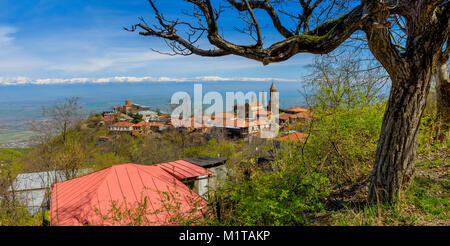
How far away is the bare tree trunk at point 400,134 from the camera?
257 centimetres

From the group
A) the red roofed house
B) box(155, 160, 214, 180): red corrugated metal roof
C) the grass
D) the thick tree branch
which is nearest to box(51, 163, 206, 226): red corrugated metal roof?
box(155, 160, 214, 180): red corrugated metal roof

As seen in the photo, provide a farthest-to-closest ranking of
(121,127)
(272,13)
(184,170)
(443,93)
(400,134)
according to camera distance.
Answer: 1. (121,127)
2. (184,170)
3. (443,93)
4. (272,13)
5. (400,134)

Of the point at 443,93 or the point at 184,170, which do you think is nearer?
the point at 443,93

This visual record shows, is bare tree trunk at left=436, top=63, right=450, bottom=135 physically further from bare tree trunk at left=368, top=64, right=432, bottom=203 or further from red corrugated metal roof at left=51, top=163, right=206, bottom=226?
red corrugated metal roof at left=51, top=163, right=206, bottom=226

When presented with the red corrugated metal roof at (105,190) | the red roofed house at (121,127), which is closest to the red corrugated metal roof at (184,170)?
the red corrugated metal roof at (105,190)

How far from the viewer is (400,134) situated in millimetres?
2658

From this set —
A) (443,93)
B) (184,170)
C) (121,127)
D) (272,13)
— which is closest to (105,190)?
(184,170)

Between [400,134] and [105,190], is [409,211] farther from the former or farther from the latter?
[105,190]

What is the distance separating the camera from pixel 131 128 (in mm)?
43000

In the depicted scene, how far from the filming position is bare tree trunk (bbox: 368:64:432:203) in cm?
257

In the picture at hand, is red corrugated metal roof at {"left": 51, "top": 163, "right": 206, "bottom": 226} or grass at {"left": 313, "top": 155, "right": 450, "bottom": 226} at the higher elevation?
grass at {"left": 313, "top": 155, "right": 450, "bottom": 226}
